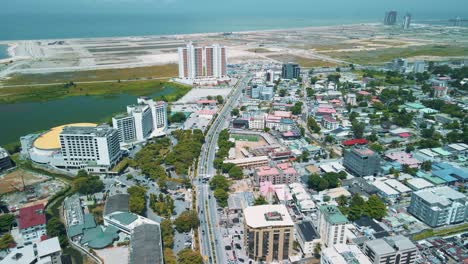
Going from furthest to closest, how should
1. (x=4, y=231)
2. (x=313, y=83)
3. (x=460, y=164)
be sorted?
(x=313, y=83)
(x=460, y=164)
(x=4, y=231)

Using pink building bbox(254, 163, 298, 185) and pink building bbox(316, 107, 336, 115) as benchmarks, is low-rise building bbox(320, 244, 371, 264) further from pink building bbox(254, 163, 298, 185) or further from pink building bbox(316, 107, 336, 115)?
pink building bbox(316, 107, 336, 115)

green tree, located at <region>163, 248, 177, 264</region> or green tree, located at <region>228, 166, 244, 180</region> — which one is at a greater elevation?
green tree, located at <region>228, 166, 244, 180</region>

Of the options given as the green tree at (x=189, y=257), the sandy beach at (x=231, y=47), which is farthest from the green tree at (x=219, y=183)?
the sandy beach at (x=231, y=47)

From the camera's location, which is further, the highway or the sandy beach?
the sandy beach

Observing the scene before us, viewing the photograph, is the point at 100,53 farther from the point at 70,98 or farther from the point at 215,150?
the point at 215,150

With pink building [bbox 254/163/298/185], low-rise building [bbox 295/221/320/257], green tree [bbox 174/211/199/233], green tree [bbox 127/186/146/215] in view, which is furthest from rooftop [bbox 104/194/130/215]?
low-rise building [bbox 295/221/320/257]

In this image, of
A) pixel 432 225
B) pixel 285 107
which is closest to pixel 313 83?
pixel 285 107
